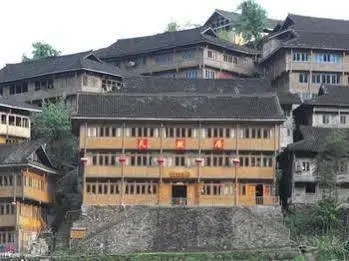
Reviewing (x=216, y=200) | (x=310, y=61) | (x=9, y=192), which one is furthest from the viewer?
(x=310, y=61)

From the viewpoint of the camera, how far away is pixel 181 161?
66250 mm

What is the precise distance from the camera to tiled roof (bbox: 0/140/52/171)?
65000mm

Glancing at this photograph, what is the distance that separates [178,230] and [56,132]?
54.6 feet

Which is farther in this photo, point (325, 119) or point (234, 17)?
point (234, 17)

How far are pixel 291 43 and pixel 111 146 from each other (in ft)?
73.4

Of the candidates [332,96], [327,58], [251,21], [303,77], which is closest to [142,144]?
[332,96]

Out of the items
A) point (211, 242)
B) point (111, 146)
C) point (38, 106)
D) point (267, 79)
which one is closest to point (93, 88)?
point (38, 106)

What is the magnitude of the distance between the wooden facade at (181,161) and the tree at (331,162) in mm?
2794

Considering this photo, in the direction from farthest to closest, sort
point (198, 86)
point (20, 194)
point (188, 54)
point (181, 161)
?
point (188, 54)
point (198, 86)
point (181, 161)
point (20, 194)

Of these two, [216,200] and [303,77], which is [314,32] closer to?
[303,77]

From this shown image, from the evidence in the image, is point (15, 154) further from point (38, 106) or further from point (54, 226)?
point (38, 106)

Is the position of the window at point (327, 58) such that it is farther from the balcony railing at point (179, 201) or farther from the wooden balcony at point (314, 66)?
the balcony railing at point (179, 201)

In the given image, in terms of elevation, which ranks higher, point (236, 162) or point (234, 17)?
point (234, 17)

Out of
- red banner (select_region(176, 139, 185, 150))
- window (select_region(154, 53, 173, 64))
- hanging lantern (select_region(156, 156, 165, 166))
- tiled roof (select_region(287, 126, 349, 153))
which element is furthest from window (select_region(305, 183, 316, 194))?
window (select_region(154, 53, 173, 64))
